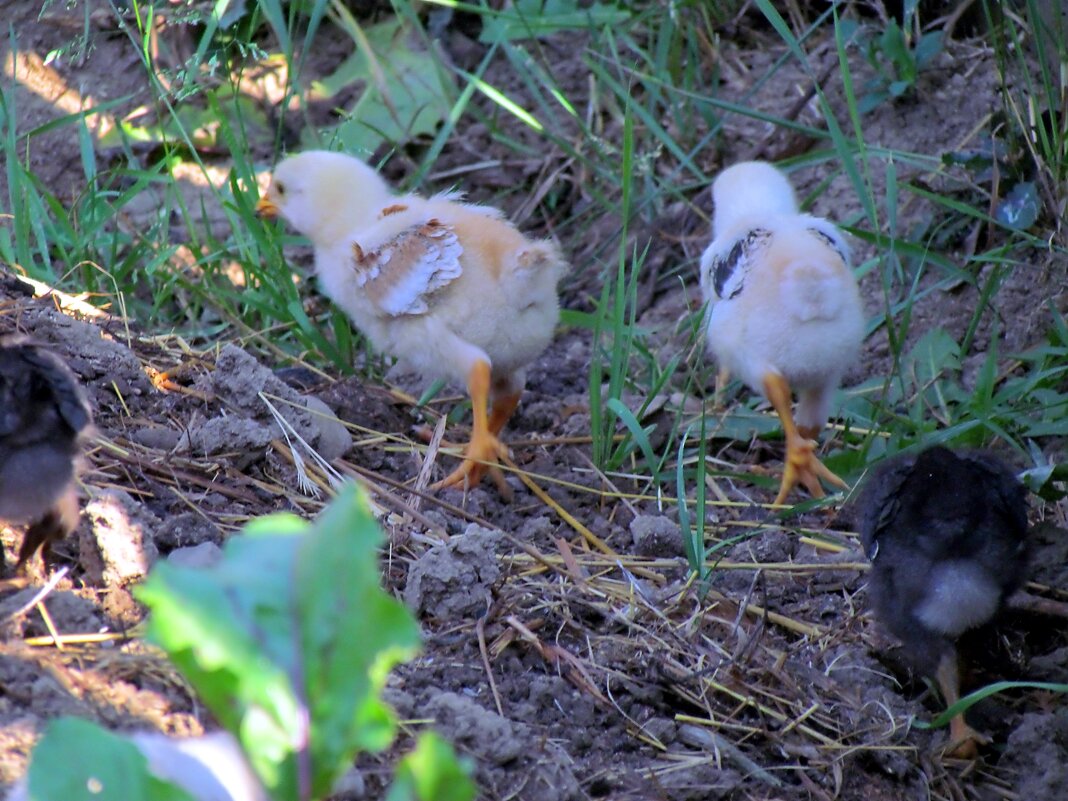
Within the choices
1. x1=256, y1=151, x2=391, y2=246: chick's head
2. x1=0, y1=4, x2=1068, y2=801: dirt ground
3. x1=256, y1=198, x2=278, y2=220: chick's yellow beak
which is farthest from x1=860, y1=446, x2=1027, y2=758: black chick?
x1=256, y1=198, x2=278, y2=220: chick's yellow beak

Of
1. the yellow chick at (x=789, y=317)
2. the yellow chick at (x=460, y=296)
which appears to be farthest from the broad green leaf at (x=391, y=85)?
the yellow chick at (x=789, y=317)

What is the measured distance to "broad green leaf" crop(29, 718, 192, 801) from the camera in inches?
56.1

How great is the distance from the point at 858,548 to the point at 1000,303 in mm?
1654

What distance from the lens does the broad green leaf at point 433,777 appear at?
4.38ft

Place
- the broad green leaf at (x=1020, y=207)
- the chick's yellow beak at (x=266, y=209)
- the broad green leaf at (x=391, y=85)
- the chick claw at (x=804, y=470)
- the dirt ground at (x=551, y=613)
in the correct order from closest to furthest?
the dirt ground at (x=551, y=613) < the chick claw at (x=804, y=470) < the broad green leaf at (x=1020, y=207) < the chick's yellow beak at (x=266, y=209) < the broad green leaf at (x=391, y=85)

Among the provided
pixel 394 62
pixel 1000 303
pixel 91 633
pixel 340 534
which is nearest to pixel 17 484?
pixel 91 633

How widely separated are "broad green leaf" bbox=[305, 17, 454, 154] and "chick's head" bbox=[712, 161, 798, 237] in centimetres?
190

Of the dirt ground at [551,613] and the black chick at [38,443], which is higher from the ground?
the black chick at [38,443]

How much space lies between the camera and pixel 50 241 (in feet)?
18.7

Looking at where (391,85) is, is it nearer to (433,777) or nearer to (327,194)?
(327,194)

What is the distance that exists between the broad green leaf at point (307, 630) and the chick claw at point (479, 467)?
9.10ft

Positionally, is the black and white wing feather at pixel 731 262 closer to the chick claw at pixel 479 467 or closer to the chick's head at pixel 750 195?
the chick's head at pixel 750 195

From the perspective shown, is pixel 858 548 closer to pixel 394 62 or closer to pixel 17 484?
pixel 17 484

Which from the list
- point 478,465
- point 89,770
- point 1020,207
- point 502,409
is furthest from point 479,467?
point 89,770
